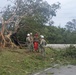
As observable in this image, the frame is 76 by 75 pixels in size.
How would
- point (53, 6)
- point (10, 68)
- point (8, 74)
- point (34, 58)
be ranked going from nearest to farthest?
point (8, 74)
point (10, 68)
point (34, 58)
point (53, 6)

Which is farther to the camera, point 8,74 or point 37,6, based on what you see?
point 37,6

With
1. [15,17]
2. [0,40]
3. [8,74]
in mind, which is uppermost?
[15,17]

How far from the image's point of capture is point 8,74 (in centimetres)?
1280

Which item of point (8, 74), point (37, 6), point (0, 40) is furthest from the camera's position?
point (37, 6)

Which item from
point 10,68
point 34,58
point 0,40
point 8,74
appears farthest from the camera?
point 0,40

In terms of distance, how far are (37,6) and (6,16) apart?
12.9 feet

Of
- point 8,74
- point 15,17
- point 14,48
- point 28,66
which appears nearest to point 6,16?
point 15,17

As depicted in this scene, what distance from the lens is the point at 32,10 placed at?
1039 inches

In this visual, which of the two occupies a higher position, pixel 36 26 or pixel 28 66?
pixel 36 26

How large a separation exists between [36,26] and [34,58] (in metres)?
6.81

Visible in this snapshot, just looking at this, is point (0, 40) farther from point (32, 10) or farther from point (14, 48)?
point (32, 10)

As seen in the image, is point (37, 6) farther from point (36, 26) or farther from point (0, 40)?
point (0, 40)

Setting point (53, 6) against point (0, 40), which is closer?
point (0, 40)

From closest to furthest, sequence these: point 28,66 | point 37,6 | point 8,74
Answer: point 8,74 → point 28,66 → point 37,6
